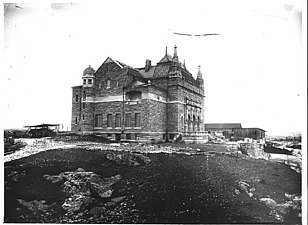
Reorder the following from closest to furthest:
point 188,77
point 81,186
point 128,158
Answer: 1. point 81,186
2. point 128,158
3. point 188,77

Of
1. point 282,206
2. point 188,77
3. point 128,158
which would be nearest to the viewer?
point 282,206

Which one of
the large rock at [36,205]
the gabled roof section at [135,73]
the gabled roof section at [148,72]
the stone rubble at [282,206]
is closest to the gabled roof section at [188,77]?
the gabled roof section at [148,72]


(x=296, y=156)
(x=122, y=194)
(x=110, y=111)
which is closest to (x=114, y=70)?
(x=110, y=111)

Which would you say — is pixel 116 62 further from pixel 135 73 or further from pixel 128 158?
pixel 128 158

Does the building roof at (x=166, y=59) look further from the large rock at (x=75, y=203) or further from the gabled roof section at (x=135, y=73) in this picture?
the large rock at (x=75, y=203)

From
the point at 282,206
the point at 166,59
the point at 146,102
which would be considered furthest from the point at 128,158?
the point at 282,206

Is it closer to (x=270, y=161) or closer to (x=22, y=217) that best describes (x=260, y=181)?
(x=270, y=161)

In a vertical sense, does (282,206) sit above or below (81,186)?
below
